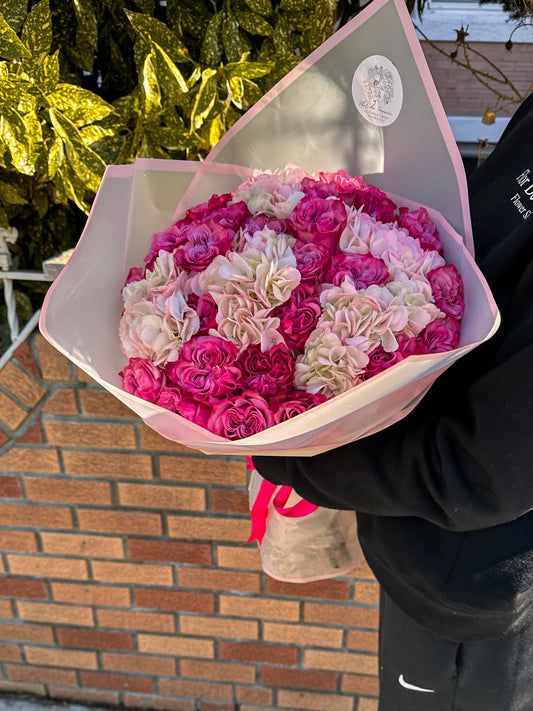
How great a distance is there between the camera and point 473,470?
33.6 inches

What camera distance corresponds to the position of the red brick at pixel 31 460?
1.73 metres

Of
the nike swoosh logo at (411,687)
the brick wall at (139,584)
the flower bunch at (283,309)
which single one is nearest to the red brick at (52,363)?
the brick wall at (139,584)

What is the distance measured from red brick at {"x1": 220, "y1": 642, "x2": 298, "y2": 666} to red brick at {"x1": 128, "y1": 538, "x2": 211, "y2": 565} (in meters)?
0.34

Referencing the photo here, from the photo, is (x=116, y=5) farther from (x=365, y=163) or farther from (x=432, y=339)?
(x=432, y=339)

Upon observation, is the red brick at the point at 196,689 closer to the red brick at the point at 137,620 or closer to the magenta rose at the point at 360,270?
the red brick at the point at 137,620

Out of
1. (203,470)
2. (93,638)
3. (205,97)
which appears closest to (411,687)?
(203,470)

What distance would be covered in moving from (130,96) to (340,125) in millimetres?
602

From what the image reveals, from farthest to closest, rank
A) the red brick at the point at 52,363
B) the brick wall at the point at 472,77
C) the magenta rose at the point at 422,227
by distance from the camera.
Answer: the brick wall at the point at 472,77, the red brick at the point at 52,363, the magenta rose at the point at 422,227

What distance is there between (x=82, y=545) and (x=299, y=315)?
4.47 ft

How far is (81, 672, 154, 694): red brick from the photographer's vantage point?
6.84 feet

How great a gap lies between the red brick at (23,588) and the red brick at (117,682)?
14.3 inches

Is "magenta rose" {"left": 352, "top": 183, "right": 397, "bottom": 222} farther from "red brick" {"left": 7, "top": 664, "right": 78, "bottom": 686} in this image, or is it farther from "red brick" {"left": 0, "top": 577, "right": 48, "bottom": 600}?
"red brick" {"left": 7, "top": 664, "right": 78, "bottom": 686}

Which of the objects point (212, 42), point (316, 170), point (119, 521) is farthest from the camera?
point (119, 521)

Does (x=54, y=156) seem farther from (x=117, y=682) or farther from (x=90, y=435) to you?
(x=117, y=682)
